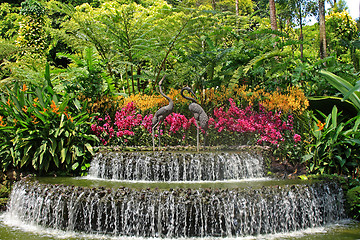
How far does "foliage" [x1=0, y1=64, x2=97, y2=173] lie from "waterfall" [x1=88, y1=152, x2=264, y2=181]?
965mm

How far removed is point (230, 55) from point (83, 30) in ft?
13.4

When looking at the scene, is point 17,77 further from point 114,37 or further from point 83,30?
point 114,37

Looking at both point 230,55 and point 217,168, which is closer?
point 217,168

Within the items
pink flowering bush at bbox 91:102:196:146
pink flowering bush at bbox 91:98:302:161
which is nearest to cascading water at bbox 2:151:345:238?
pink flowering bush at bbox 91:98:302:161

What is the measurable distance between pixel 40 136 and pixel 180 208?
3617mm

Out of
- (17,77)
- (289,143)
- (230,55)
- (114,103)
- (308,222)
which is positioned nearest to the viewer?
(308,222)

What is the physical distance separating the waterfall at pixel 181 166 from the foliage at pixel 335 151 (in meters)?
1.27

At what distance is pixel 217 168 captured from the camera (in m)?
6.14

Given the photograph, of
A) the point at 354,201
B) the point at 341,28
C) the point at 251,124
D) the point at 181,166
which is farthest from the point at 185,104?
the point at 341,28

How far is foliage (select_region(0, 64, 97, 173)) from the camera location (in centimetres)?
661

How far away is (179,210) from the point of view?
4684mm

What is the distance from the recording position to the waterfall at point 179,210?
4.69 meters

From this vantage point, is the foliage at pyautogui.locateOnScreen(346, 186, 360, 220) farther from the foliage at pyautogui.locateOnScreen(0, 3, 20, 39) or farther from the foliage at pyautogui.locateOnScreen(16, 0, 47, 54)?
the foliage at pyautogui.locateOnScreen(0, 3, 20, 39)

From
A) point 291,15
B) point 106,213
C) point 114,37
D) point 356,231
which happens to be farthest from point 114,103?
point 291,15
